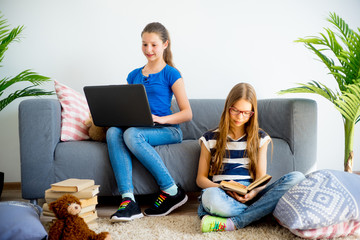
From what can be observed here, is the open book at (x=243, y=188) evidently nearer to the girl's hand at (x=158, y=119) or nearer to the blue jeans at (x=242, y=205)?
the blue jeans at (x=242, y=205)

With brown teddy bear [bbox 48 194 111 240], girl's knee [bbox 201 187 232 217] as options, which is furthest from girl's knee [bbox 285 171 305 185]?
brown teddy bear [bbox 48 194 111 240]

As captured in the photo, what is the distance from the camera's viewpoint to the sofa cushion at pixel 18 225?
111cm

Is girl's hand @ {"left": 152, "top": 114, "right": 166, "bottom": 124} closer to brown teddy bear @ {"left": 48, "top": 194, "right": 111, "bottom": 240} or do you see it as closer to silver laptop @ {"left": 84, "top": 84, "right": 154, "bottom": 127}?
silver laptop @ {"left": 84, "top": 84, "right": 154, "bottom": 127}

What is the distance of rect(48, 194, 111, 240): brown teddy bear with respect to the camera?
1133mm

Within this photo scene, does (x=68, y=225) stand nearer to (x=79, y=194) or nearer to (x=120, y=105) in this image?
(x=79, y=194)

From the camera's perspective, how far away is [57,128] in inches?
70.0

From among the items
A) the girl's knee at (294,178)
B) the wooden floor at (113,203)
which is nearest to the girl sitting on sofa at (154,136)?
the wooden floor at (113,203)

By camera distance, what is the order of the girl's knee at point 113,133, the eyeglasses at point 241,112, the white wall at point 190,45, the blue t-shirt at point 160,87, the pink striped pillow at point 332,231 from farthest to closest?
the white wall at point 190,45 → the blue t-shirt at point 160,87 → the girl's knee at point 113,133 → the eyeglasses at point 241,112 → the pink striped pillow at point 332,231

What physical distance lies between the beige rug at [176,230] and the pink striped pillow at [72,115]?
0.57 metres

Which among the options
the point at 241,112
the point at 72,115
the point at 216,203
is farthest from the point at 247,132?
the point at 72,115

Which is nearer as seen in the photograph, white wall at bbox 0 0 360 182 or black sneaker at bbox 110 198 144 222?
black sneaker at bbox 110 198 144 222

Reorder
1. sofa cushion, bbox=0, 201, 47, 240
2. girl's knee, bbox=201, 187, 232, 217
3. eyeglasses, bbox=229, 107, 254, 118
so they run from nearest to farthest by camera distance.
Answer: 1. sofa cushion, bbox=0, 201, 47, 240
2. girl's knee, bbox=201, 187, 232, 217
3. eyeglasses, bbox=229, 107, 254, 118

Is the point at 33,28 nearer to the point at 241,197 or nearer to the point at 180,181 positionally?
the point at 180,181

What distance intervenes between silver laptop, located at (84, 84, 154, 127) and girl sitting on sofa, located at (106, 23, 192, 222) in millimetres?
56
